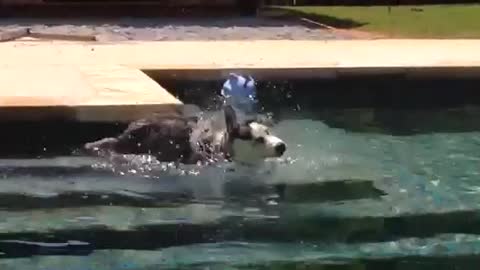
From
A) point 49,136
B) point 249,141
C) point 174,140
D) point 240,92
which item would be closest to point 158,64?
point 240,92

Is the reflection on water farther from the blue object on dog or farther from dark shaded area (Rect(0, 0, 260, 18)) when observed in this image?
dark shaded area (Rect(0, 0, 260, 18))

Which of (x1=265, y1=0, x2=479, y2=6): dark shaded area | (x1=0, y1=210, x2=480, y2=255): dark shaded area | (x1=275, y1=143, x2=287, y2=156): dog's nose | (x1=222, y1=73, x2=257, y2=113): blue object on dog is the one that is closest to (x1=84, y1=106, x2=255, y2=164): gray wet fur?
(x1=275, y1=143, x2=287, y2=156): dog's nose

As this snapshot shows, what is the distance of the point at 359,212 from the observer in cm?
682

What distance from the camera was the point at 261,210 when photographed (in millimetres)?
6840

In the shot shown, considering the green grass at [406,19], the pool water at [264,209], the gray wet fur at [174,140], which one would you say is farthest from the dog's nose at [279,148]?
the green grass at [406,19]

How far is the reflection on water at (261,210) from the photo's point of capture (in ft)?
19.3

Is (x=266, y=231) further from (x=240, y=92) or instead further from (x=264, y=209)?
(x=240, y=92)

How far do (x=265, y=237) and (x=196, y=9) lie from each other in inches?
593

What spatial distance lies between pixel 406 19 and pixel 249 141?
11.6m

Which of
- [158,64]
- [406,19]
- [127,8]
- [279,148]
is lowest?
[127,8]

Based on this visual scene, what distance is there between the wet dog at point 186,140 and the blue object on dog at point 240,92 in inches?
39.2

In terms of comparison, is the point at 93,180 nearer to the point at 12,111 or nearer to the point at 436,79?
the point at 12,111

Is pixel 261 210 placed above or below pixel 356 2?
above

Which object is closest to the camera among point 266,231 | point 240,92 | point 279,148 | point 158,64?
point 266,231
